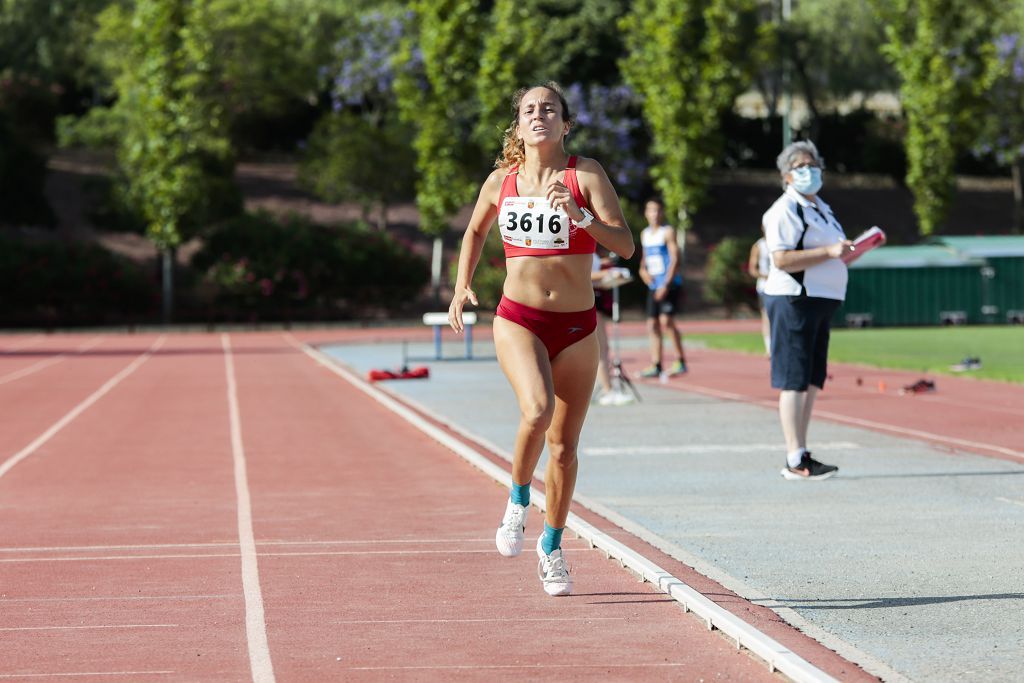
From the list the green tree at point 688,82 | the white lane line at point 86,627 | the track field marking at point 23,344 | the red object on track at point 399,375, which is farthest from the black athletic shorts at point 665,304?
the green tree at point 688,82

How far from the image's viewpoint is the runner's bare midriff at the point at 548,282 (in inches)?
267

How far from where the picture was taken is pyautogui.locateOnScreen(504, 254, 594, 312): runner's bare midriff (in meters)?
6.78

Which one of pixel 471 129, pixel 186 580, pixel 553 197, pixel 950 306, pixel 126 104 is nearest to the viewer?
pixel 553 197

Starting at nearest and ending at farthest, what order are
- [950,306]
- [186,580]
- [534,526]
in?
[186,580] < [534,526] < [950,306]

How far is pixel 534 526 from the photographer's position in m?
8.80

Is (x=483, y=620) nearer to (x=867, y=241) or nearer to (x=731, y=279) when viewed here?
(x=867, y=241)

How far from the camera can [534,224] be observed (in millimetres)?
6742

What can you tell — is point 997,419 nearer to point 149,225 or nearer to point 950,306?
point 950,306

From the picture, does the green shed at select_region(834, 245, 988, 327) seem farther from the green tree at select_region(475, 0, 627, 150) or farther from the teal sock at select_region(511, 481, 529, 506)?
the teal sock at select_region(511, 481, 529, 506)

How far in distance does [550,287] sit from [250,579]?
1.93m

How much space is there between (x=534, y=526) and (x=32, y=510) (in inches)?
126

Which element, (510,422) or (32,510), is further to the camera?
(510,422)

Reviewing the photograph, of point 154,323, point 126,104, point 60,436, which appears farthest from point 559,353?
point 126,104

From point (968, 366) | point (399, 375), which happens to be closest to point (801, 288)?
point (399, 375)
